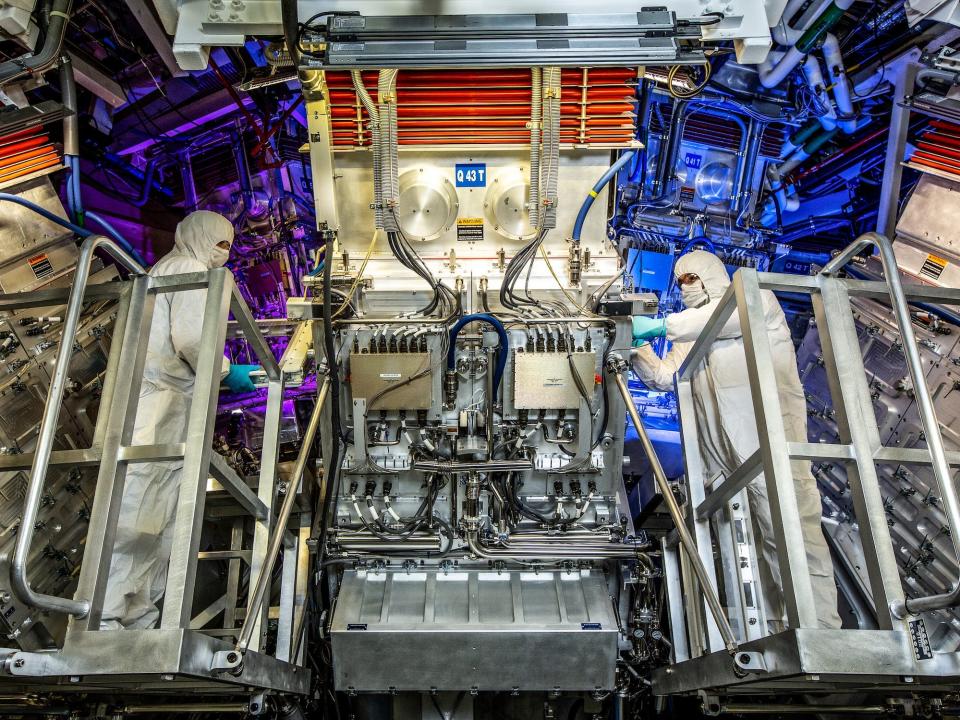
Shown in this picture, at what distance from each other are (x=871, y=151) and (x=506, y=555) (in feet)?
16.9

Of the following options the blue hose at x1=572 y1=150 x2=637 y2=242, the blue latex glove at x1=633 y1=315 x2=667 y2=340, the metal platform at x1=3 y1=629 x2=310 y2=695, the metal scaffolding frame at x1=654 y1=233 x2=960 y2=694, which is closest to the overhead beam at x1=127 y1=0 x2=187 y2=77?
the blue hose at x1=572 y1=150 x2=637 y2=242

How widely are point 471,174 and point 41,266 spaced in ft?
9.28

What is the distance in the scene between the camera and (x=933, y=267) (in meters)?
4.83

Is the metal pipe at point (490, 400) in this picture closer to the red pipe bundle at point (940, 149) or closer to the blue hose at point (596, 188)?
the blue hose at point (596, 188)

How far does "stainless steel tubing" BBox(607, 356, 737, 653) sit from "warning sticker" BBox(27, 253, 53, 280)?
3618 millimetres

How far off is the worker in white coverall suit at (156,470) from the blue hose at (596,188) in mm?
2170

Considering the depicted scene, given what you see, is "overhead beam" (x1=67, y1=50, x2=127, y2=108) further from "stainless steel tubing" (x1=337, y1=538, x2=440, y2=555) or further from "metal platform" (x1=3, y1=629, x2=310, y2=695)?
"metal platform" (x1=3, y1=629, x2=310, y2=695)

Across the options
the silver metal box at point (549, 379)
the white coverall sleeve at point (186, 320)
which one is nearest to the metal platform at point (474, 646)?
the silver metal box at point (549, 379)

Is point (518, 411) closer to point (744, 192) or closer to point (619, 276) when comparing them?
point (619, 276)

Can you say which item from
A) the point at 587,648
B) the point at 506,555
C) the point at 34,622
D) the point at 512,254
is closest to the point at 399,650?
the point at 506,555

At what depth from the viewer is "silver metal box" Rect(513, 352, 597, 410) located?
144 inches

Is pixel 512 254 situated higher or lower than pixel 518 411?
higher

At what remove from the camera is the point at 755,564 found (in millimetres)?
3623

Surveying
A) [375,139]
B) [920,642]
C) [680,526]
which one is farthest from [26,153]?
[920,642]
